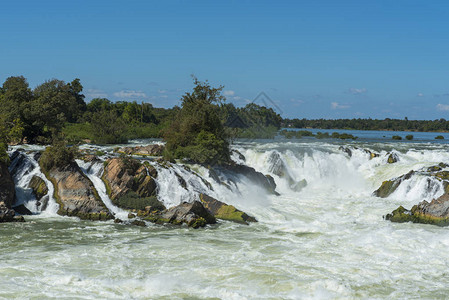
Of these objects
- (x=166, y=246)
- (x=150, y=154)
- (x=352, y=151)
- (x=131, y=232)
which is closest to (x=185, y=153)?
(x=150, y=154)

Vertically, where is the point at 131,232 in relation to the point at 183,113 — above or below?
below

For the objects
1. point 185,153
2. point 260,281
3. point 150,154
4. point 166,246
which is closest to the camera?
point 260,281

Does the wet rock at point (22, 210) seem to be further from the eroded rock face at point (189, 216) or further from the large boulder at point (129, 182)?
the eroded rock face at point (189, 216)

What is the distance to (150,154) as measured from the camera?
3472 cm

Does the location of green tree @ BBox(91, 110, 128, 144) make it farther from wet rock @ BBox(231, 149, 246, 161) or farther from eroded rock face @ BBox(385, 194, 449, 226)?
eroded rock face @ BBox(385, 194, 449, 226)

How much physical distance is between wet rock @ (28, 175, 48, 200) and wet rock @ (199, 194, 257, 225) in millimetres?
8266

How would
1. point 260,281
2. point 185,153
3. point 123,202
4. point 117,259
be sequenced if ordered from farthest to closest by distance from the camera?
point 185,153 → point 123,202 → point 117,259 → point 260,281

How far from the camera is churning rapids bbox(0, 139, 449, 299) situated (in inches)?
525

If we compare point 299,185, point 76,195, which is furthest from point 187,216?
point 299,185

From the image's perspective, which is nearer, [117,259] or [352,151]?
[117,259]

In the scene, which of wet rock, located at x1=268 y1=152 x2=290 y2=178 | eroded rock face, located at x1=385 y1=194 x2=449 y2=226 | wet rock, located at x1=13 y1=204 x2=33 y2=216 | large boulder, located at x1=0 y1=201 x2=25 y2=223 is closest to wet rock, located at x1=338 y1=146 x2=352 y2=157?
wet rock, located at x1=268 y1=152 x2=290 y2=178

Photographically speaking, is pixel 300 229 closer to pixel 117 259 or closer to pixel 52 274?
pixel 117 259

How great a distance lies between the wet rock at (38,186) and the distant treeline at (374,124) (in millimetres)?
105710

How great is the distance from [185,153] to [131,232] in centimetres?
1240
